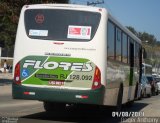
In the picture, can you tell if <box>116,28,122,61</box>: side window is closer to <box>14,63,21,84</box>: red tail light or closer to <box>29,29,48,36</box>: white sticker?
<box>29,29,48,36</box>: white sticker

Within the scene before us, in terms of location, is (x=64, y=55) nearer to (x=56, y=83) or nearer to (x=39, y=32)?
(x=56, y=83)

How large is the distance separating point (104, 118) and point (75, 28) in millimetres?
3820

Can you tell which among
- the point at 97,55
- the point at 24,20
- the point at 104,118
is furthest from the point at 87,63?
the point at 104,118

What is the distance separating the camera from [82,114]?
16891 millimetres

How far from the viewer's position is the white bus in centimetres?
1323

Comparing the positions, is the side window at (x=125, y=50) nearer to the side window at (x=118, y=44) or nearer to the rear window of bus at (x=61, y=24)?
the side window at (x=118, y=44)

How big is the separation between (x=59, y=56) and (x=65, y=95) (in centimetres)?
110

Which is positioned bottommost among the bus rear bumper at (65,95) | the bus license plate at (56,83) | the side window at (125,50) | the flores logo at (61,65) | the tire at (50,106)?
the tire at (50,106)

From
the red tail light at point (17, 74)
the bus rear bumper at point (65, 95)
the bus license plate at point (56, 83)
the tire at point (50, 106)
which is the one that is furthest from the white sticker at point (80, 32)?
the tire at point (50, 106)

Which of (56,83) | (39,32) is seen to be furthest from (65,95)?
(39,32)

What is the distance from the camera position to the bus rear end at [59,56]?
43.4 feet

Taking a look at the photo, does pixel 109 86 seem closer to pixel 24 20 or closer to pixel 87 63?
pixel 87 63

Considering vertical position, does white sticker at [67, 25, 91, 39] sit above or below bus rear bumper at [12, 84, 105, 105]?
above

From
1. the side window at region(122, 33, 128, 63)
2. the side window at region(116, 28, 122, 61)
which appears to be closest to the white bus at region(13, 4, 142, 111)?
the side window at region(116, 28, 122, 61)
